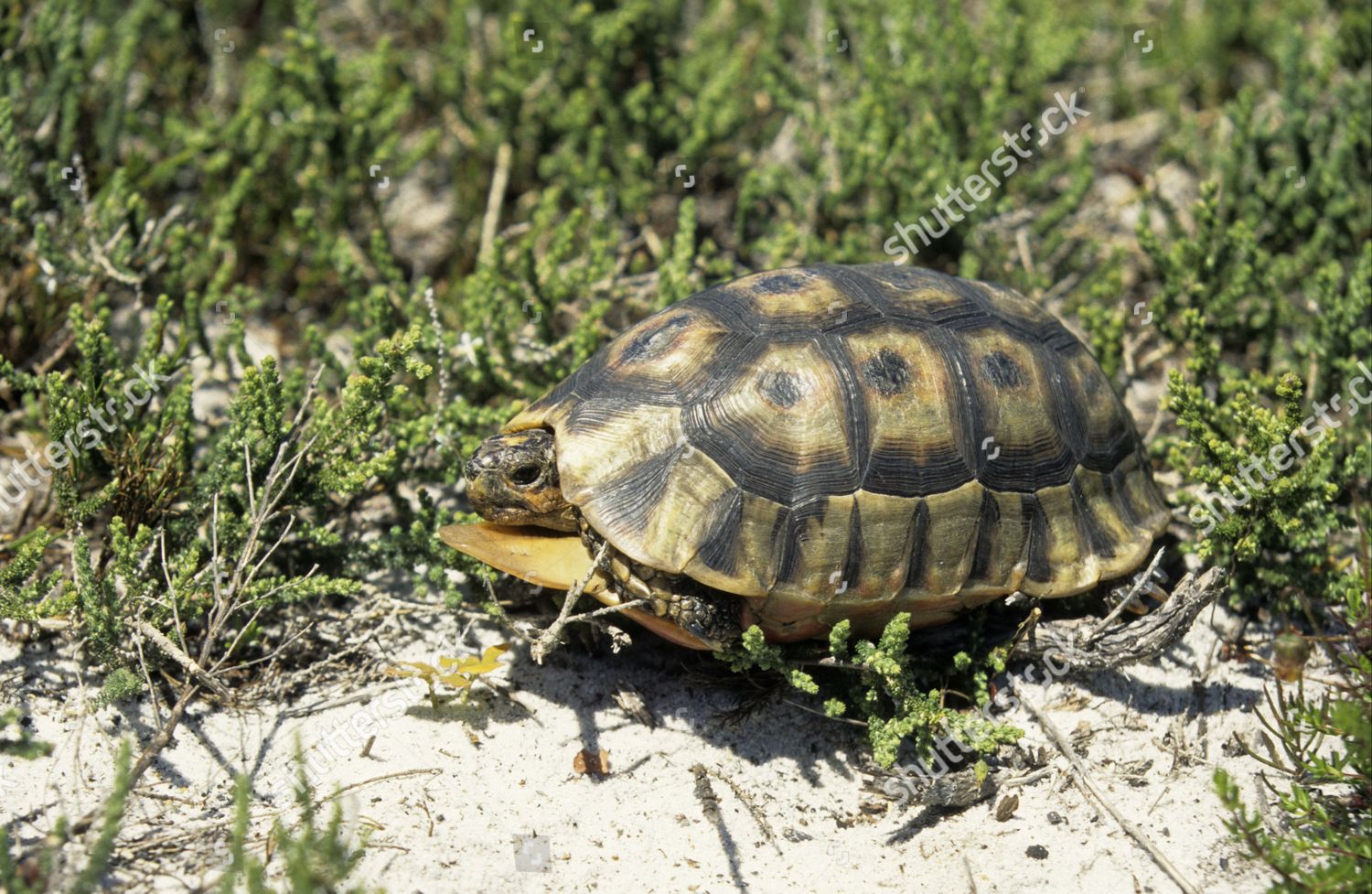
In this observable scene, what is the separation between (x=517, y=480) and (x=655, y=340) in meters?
0.61

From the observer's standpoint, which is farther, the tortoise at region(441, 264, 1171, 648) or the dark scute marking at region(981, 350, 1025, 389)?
the dark scute marking at region(981, 350, 1025, 389)

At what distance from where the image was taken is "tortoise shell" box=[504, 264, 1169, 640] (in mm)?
3137

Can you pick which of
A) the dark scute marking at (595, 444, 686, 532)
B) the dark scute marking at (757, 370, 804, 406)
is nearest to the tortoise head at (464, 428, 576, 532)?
the dark scute marking at (595, 444, 686, 532)

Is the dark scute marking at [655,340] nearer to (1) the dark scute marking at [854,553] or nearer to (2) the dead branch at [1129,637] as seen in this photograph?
(1) the dark scute marking at [854,553]

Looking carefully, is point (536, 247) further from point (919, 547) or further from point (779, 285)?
point (919, 547)

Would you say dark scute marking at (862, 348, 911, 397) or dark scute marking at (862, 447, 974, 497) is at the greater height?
dark scute marking at (862, 348, 911, 397)

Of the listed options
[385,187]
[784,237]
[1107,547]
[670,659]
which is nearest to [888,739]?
[670,659]

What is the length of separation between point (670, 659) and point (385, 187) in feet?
10.3

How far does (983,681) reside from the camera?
3.42m

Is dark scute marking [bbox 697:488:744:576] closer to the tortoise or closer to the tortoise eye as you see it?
the tortoise

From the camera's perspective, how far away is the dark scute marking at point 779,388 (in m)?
3.21

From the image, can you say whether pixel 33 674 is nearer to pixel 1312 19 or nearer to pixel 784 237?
pixel 784 237

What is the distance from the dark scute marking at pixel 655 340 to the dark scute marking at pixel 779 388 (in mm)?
333

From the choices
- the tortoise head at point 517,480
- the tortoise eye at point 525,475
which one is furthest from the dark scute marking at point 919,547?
the tortoise eye at point 525,475
